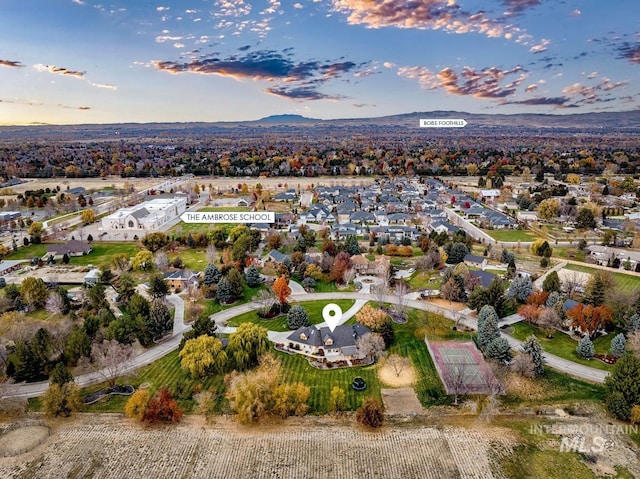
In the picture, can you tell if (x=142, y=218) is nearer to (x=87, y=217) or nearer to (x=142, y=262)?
(x=87, y=217)

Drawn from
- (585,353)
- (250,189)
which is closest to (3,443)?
(585,353)

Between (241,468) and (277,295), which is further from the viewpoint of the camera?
(277,295)

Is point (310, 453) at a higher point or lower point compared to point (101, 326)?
lower

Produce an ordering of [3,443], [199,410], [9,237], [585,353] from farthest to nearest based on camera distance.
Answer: [9,237] < [585,353] < [199,410] < [3,443]

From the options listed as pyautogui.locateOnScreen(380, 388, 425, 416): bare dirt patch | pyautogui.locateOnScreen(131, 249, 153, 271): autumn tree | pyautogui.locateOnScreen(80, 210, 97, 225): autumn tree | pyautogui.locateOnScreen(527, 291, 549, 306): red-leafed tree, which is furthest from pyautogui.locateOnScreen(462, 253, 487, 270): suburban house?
pyautogui.locateOnScreen(80, 210, 97, 225): autumn tree

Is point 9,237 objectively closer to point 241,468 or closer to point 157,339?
point 157,339

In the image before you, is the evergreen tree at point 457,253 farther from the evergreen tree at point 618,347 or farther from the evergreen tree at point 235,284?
the evergreen tree at point 235,284
